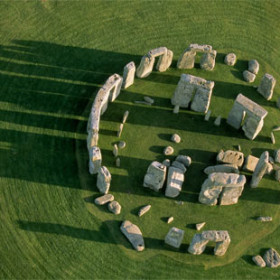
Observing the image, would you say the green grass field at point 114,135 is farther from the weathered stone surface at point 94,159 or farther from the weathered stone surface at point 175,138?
the weathered stone surface at point 94,159

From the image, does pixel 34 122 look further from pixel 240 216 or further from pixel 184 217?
pixel 240 216

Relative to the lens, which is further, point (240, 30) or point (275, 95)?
point (240, 30)

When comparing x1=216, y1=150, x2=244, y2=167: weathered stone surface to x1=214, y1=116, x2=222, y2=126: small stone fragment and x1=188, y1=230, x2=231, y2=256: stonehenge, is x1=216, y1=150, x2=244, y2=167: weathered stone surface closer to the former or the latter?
x1=214, y1=116, x2=222, y2=126: small stone fragment

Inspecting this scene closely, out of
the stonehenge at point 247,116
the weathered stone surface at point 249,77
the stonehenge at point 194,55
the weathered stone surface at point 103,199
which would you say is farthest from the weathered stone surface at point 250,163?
the weathered stone surface at point 103,199

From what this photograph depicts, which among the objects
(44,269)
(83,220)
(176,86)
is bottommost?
(44,269)

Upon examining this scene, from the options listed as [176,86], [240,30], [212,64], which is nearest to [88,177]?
[176,86]

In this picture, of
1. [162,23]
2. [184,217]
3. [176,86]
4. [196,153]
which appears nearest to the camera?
[184,217]

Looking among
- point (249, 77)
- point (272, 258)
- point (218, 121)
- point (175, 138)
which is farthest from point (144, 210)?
point (249, 77)
